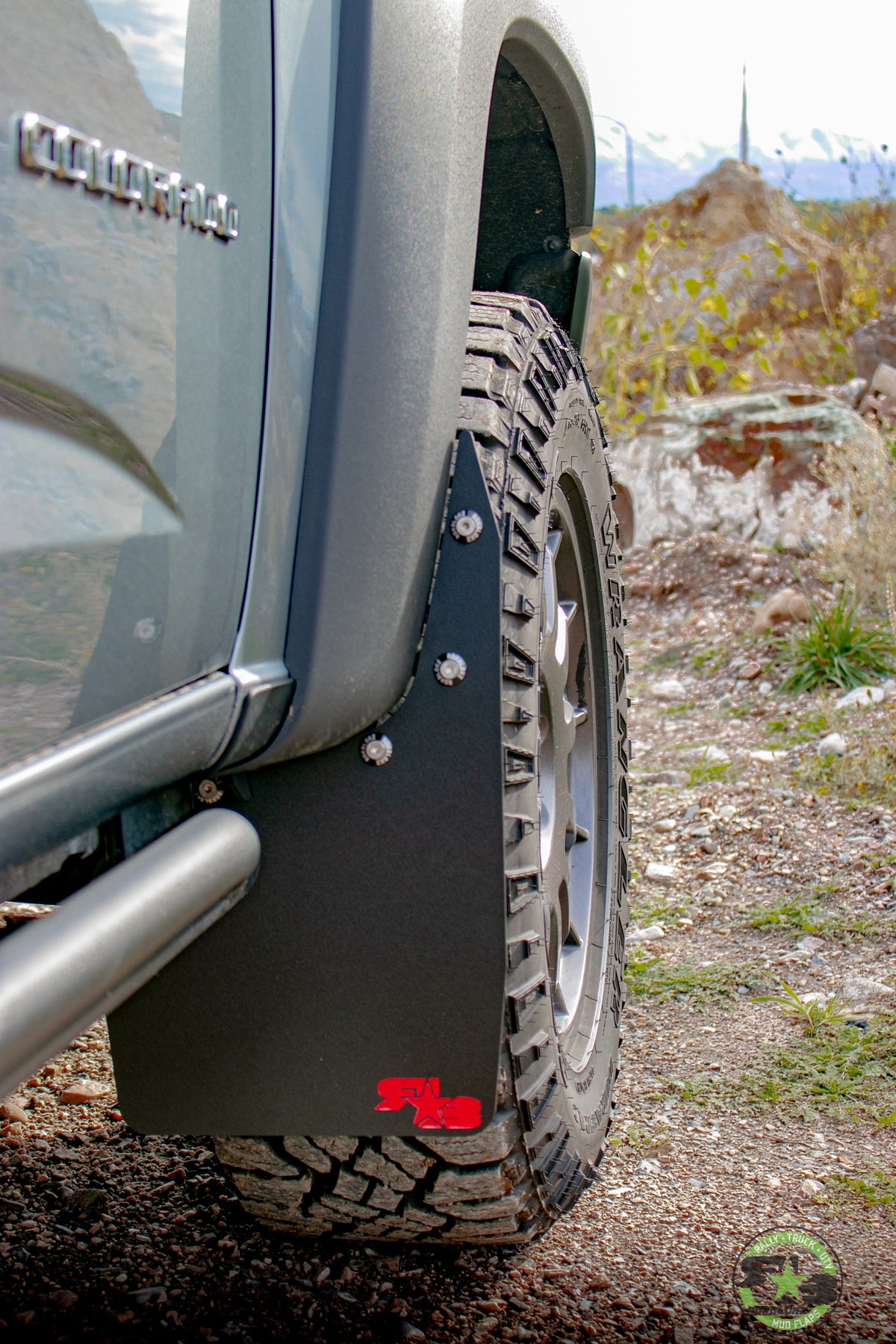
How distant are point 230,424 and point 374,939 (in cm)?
48

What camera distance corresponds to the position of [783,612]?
4066mm

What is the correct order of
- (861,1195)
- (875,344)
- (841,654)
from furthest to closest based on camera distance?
(875,344) → (841,654) → (861,1195)

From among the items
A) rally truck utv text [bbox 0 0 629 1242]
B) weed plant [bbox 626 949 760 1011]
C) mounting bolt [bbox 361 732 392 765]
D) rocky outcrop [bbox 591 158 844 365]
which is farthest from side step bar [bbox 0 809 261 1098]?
rocky outcrop [bbox 591 158 844 365]

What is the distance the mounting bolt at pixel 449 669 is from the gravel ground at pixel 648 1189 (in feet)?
2.52

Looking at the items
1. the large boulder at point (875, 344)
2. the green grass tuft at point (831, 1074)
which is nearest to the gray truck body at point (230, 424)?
the green grass tuft at point (831, 1074)

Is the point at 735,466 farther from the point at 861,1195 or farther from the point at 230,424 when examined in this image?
the point at 230,424

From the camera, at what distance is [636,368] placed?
249 inches

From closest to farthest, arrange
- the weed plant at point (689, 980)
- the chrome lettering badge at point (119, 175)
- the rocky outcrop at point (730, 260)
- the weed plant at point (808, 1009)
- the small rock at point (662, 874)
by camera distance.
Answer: the chrome lettering badge at point (119, 175), the weed plant at point (808, 1009), the weed plant at point (689, 980), the small rock at point (662, 874), the rocky outcrop at point (730, 260)

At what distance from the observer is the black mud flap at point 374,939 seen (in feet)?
3.26

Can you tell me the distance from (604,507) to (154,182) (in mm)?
1018

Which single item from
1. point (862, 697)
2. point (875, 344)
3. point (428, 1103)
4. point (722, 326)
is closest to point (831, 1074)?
point (428, 1103)

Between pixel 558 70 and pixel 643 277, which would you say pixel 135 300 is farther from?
pixel 643 277

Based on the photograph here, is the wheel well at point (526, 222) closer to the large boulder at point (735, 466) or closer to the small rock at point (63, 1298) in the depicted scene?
the small rock at point (63, 1298)

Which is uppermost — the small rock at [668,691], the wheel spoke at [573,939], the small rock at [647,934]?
the small rock at [668,691]
